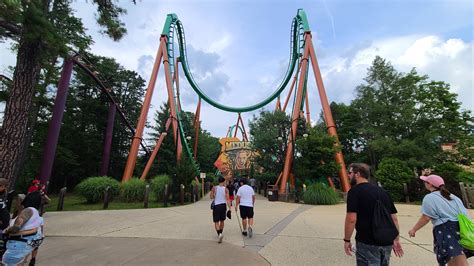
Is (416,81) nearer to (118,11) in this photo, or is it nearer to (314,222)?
(314,222)

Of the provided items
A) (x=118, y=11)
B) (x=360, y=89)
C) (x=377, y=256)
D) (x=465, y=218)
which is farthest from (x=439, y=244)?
(x=360, y=89)

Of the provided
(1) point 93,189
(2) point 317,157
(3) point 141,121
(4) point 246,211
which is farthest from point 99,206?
(2) point 317,157

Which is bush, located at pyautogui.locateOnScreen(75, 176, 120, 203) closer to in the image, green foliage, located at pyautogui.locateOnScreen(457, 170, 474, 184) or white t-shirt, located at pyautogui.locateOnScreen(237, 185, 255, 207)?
white t-shirt, located at pyautogui.locateOnScreen(237, 185, 255, 207)

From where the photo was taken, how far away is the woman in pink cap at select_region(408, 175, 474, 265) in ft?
10.2

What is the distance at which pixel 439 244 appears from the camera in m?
3.24

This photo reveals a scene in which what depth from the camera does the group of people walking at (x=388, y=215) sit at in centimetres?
263

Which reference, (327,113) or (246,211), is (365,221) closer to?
(246,211)

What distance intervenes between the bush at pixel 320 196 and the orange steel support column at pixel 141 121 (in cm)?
1272

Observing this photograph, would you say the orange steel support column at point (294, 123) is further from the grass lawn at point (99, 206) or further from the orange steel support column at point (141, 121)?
the orange steel support column at point (141, 121)

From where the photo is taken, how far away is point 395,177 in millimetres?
16266

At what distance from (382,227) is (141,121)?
21.3 meters

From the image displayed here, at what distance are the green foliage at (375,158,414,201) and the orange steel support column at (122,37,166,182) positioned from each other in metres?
17.6

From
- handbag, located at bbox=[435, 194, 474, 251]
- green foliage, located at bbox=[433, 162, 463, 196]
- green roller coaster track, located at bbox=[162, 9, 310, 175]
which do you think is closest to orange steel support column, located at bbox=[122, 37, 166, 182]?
green roller coaster track, located at bbox=[162, 9, 310, 175]

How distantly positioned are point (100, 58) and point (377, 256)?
38.3m
